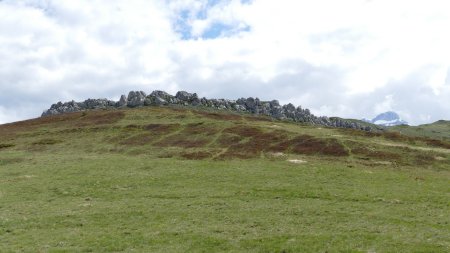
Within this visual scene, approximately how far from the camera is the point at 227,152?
229ft

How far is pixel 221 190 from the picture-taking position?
46.4 metres

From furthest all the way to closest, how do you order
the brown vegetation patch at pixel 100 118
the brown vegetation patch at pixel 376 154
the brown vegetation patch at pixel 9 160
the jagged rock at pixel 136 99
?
the jagged rock at pixel 136 99 → the brown vegetation patch at pixel 100 118 → the brown vegetation patch at pixel 9 160 → the brown vegetation patch at pixel 376 154

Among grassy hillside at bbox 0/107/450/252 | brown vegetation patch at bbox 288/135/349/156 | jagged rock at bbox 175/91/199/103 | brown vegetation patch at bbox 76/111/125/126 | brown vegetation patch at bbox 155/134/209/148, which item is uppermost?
jagged rock at bbox 175/91/199/103

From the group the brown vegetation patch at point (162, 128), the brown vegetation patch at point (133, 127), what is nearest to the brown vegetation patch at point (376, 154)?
the brown vegetation patch at point (162, 128)

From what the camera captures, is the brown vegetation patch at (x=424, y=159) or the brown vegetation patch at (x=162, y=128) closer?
the brown vegetation patch at (x=424, y=159)

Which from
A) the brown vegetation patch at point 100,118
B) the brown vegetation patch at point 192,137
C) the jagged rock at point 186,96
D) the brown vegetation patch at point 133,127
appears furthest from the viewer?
the jagged rock at point 186,96

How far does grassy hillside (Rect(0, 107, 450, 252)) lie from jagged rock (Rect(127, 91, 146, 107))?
266 feet

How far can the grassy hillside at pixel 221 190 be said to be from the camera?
2981 cm

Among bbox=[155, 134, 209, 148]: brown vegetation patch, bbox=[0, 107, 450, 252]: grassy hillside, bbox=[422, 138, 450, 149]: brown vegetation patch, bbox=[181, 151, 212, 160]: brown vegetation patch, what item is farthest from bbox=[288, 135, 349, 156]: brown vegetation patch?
bbox=[422, 138, 450, 149]: brown vegetation patch

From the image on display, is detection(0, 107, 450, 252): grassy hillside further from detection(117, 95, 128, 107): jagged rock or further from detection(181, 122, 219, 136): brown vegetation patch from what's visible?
detection(117, 95, 128, 107): jagged rock

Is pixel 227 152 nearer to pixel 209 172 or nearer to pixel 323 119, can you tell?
pixel 209 172

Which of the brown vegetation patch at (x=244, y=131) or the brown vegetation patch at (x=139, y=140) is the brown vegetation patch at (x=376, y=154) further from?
the brown vegetation patch at (x=139, y=140)

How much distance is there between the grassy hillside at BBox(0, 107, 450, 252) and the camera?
2981 centimetres

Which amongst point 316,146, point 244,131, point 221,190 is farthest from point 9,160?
point 316,146
